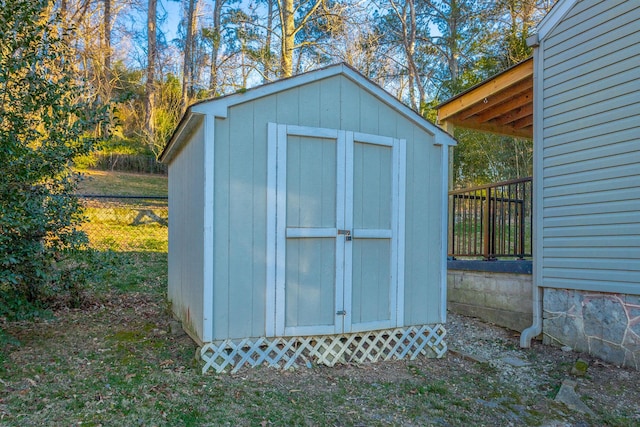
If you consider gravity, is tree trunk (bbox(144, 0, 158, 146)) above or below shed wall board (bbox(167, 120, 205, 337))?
above

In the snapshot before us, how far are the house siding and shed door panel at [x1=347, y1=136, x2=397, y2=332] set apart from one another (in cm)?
169

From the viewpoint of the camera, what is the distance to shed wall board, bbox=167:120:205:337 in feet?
10.3

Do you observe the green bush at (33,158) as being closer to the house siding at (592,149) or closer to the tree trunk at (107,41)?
the house siding at (592,149)

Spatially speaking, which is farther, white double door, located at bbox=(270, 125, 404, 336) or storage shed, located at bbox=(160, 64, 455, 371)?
white double door, located at bbox=(270, 125, 404, 336)

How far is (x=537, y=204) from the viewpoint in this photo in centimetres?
425

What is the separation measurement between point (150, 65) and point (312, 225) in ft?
40.8

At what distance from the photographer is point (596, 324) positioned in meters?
3.70

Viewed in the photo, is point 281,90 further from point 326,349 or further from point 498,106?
point 498,106

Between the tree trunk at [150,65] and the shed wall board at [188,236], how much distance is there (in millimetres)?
8486

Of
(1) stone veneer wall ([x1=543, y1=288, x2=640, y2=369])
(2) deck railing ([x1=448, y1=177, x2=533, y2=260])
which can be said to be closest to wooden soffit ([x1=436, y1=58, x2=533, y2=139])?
(2) deck railing ([x1=448, y1=177, x2=533, y2=260])

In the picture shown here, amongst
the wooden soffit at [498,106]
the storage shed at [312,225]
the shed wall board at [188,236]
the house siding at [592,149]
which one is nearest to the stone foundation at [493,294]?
the house siding at [592,149]

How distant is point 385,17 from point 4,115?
13220 millimetres

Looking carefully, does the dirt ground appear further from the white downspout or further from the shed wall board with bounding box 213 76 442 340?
the shed wall board with bounding box 213 76 442 340

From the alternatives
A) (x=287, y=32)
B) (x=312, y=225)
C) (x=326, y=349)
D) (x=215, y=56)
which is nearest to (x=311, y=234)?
(x=312, y=225)
